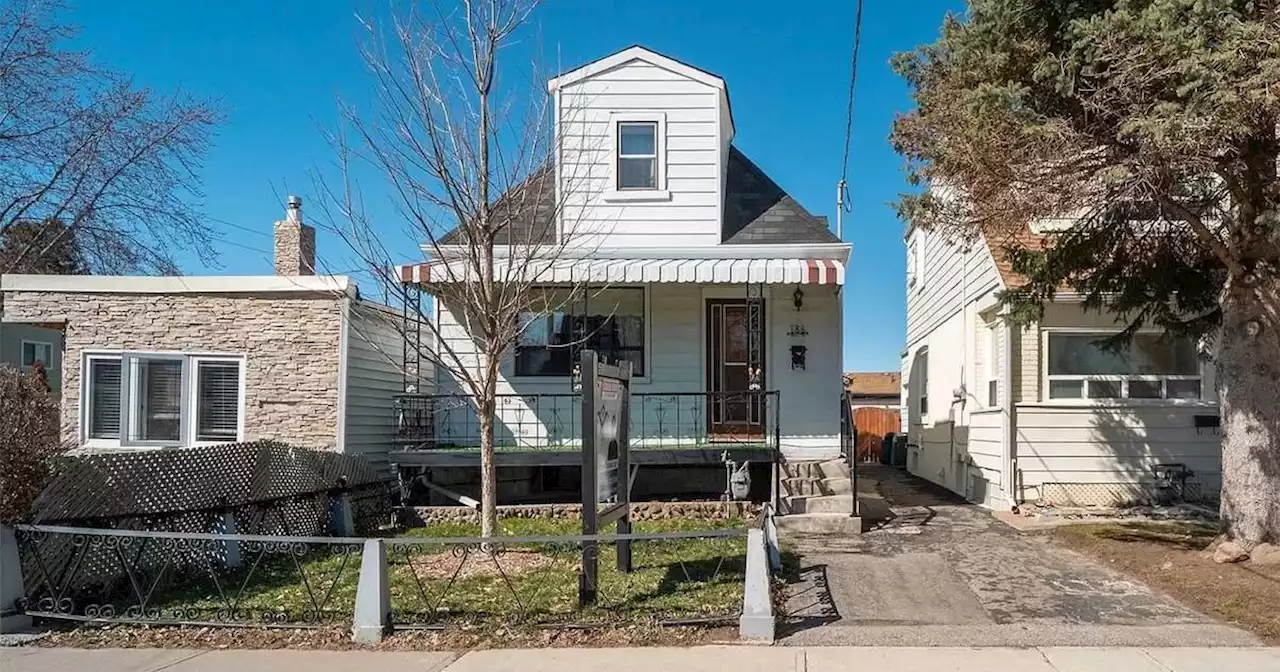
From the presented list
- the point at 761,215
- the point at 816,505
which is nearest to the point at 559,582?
the point at 816,505

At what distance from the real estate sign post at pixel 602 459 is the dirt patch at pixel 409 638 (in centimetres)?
71

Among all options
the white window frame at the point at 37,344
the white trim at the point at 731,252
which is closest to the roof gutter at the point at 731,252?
the white trim at the point at 731,252

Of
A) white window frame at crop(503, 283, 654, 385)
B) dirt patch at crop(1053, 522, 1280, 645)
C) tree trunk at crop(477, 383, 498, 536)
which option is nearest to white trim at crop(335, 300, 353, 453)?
white window frame at crop(503, 283, 654, 385)

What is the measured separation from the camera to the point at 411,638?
22.1ft

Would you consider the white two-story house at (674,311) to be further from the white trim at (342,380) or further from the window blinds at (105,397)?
the window blinds at (105,397)

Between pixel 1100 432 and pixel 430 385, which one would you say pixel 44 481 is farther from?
pixel 1100 432

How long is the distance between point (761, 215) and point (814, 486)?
414cm

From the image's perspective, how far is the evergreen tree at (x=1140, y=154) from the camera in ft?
24.0

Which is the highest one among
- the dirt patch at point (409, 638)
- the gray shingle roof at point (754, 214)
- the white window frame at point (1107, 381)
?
the gray shingle roof at point (754, 214)

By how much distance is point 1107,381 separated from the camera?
1324cm

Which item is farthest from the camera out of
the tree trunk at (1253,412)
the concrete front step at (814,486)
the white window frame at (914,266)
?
the white window frame at (914,266)

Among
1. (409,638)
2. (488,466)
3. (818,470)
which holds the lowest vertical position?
(409,638)

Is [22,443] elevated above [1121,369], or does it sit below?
below

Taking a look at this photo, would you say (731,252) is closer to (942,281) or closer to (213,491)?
(942,281)
